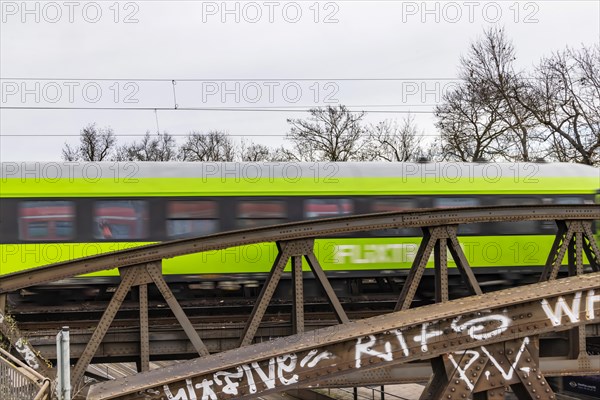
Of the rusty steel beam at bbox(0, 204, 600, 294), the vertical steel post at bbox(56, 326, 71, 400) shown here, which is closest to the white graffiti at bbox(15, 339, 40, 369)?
the rusty steel beam at bbox(0, 204, 600, 294)

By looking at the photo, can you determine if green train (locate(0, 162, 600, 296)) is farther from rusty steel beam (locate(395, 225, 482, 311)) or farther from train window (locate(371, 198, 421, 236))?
rusty steel beam (locate(395, 225, 482, 311))

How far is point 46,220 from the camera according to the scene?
13883mm

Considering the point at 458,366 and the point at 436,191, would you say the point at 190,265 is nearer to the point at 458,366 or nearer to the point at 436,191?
the point at 436,191

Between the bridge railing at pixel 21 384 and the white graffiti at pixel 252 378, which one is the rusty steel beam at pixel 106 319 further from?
the white graffiti at pixel 252 378

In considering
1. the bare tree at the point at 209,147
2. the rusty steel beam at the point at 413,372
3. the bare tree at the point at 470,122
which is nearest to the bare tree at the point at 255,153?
the bare tree at the point at 209,147

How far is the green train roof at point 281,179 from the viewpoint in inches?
550

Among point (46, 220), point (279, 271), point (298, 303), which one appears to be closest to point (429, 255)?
point (298, 303)

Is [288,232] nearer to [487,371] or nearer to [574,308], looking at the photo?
[487,371]

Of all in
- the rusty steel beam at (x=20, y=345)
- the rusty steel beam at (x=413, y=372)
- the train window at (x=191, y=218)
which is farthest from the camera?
the train window at (x=191, y=218)

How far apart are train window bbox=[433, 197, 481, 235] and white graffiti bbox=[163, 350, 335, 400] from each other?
33.6ft

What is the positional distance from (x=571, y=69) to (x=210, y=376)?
3112 cm

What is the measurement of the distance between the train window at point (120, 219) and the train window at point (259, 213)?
7.10 feet

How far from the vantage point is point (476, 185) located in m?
15.2

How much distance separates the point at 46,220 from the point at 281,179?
17.5 ft
